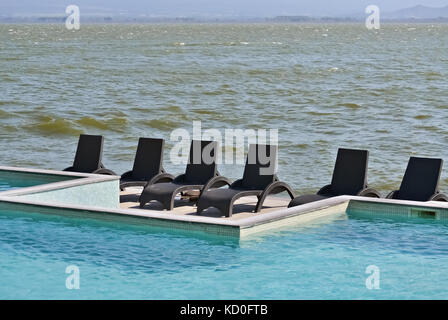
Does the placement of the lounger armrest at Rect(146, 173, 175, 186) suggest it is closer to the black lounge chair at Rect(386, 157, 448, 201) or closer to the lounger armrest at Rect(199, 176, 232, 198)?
the lounger armrest at Rect(199, 176, 232, 198)

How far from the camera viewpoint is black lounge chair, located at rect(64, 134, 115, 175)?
1373 cm

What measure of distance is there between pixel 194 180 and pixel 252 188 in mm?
966

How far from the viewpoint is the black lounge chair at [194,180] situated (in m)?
12.2

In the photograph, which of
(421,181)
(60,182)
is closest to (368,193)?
(421,181)

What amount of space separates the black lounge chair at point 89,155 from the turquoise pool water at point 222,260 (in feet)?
10.5

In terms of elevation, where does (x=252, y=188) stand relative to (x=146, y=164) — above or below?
below

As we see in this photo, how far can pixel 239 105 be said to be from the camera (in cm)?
4219

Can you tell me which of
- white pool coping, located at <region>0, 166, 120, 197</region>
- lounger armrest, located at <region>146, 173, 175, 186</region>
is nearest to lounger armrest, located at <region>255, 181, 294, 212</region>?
lounger armrest, located at <region>146, 173, 175, 186</region>

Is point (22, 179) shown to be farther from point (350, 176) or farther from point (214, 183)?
point (350, 176)

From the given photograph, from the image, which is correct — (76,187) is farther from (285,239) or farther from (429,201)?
(429,201)

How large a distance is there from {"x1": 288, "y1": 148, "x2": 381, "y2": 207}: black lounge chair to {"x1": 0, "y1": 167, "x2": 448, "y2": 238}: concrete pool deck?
0.77 meters

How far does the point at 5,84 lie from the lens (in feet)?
163

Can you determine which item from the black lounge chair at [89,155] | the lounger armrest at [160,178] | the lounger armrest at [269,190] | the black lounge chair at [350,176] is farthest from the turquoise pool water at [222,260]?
the black lounge chair at [89,155]
